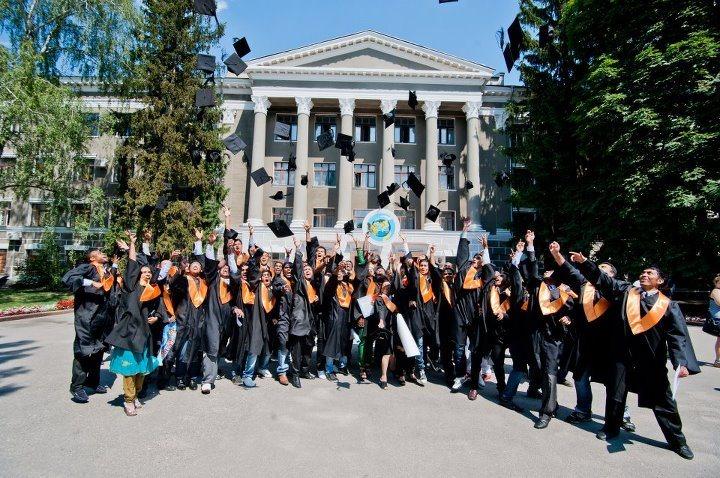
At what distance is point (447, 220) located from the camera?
30016 mm

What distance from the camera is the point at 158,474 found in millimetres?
3795

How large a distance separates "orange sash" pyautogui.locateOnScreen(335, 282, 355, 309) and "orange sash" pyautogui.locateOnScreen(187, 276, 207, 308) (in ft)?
7.62

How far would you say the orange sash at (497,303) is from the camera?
645cm

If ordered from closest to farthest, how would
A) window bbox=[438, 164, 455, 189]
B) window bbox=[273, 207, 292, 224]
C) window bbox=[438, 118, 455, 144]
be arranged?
1. window bbox=[273, 207, 292, 224]
2. window bbox=[438, 164, 455, 189]
3. window bbox=[438, 118, 455, 144]

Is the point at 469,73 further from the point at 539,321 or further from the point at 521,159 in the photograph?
the point at 539,321

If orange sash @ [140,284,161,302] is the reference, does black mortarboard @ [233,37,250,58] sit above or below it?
above

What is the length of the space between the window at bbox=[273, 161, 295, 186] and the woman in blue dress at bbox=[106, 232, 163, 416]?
80.3 ft

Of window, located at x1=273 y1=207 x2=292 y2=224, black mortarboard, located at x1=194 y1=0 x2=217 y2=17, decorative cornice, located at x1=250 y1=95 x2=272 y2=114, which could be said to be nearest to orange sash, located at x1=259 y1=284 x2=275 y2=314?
black mortarboard, located at x1=194 y1=0 x2=217 y2=17

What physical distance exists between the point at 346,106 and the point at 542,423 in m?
26.3

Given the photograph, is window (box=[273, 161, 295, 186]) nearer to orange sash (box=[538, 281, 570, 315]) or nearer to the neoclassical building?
the neoclassical building

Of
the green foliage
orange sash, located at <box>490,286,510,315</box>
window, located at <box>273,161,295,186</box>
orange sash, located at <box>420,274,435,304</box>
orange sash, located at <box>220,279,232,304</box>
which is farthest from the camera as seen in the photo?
window, located at <box>273,161,295,186</box>

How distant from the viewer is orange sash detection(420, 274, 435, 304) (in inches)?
302

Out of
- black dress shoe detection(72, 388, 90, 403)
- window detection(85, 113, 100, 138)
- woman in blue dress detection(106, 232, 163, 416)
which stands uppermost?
window detection(85, 113, 100, 138)

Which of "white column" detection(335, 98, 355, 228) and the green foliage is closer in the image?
the green foliage
